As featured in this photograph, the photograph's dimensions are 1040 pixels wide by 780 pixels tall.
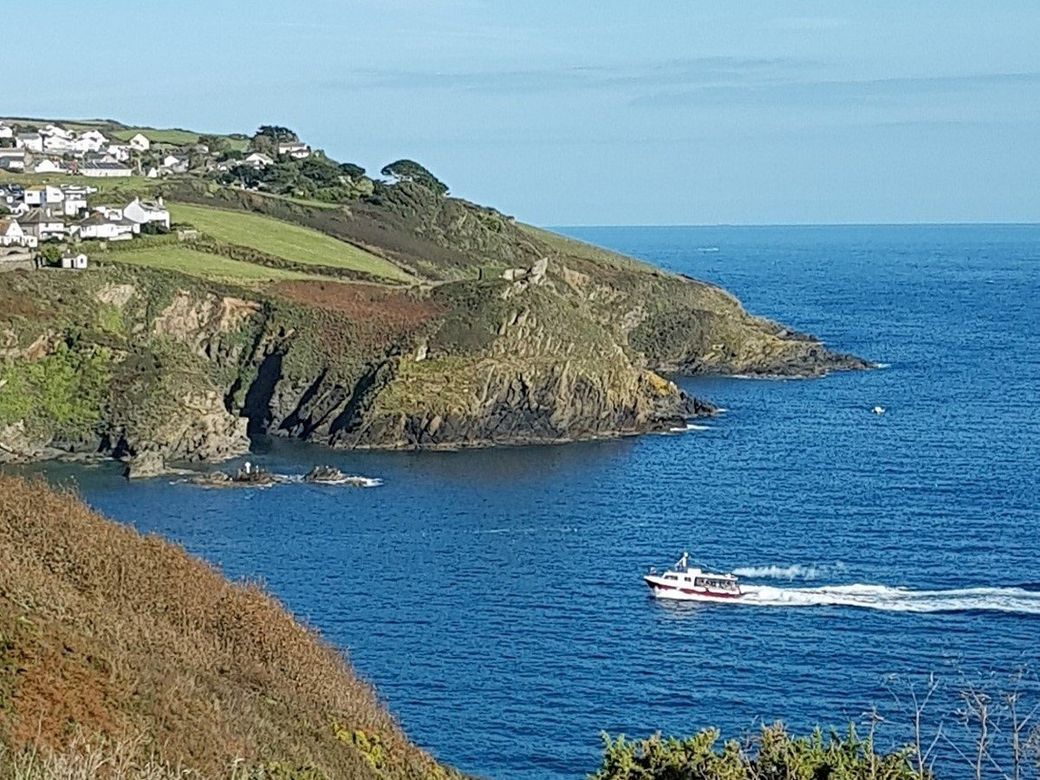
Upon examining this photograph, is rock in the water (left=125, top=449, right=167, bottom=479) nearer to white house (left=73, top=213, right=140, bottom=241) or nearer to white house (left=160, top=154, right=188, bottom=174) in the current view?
white house (left=73, top=213, right=140, bottom=241)

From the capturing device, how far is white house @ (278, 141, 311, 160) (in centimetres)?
16988

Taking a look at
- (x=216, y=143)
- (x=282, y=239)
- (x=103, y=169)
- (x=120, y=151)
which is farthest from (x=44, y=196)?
(x=216, y=143)

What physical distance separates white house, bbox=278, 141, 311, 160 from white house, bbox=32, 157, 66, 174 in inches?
1003

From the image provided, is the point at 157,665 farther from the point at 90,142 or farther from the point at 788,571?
the point at 90,142

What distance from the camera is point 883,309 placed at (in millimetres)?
174750

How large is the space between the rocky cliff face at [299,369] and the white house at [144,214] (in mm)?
13644

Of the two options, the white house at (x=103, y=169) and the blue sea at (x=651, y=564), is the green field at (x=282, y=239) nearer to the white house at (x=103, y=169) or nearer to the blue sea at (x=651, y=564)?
the white house at (x=103, y=169)

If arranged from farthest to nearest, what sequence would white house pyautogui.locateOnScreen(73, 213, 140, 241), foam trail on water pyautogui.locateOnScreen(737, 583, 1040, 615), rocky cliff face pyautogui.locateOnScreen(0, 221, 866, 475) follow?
white house pyautogui.locateOnScreen(73, 213, 140, 241)
rocky cliff face pyautogui.locateOnScreen(0, 221, 866, 475)
foam trail on water pyautogui.locateOnScreen(737, 583, 1040, 615)

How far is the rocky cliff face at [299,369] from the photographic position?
87.3 metres

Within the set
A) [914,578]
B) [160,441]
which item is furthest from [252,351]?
[914,578]

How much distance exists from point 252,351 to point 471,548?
3864 centimetres

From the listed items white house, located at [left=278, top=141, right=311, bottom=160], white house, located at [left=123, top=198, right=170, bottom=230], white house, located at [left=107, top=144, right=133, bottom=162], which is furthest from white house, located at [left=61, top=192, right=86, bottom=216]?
white house, located at [left=278, top=141, right=311, bottom=160]

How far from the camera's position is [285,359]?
98.3 meters

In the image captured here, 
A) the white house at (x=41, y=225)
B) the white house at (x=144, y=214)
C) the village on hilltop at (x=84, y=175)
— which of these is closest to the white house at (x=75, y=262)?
the village on hilltop at (x=84, y=175)
